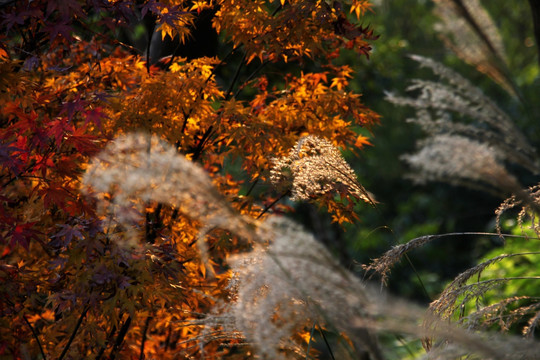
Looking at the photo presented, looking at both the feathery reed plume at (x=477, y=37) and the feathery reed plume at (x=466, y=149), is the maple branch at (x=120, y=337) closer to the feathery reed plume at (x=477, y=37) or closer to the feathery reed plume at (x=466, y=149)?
the feathery reed plume at (x=466, y=149)

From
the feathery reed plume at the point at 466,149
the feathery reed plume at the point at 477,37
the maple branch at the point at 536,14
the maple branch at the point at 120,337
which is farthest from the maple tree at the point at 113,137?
the maple branch at the point at 536,14

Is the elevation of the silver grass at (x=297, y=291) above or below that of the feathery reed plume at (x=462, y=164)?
below

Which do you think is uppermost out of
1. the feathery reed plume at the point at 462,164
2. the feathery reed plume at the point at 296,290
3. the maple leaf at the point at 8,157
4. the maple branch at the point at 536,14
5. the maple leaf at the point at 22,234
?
the maple branch at the point at 536,14

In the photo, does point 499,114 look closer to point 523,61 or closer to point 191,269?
point 191,269

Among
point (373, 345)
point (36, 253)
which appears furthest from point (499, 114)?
point (36, 253)

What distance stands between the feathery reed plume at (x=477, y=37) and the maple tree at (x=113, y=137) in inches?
28.5

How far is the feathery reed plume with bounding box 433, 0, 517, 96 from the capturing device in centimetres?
156

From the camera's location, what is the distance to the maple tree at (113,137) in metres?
2.39

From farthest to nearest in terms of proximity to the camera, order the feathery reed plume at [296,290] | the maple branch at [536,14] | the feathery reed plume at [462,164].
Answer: the maple branch at [536,14]
the feathery reed plume at [296,290]
the feathery reed plume at [462,164]

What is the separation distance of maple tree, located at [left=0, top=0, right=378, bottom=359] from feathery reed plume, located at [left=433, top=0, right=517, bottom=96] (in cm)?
72

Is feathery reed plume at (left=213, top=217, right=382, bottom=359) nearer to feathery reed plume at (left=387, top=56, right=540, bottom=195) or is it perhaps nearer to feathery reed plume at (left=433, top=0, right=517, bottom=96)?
feathery reed plume at (left=387, top=56, right=540, bottom=195)

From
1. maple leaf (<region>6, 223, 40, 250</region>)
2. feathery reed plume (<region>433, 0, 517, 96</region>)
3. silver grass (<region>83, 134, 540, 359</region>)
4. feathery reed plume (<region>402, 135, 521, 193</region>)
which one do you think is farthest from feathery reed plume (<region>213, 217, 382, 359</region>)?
maple leaf (<region>6, 223, 40, 250</region>)

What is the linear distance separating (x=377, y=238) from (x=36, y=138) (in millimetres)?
9329

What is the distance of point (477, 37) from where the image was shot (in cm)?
162
